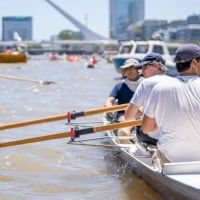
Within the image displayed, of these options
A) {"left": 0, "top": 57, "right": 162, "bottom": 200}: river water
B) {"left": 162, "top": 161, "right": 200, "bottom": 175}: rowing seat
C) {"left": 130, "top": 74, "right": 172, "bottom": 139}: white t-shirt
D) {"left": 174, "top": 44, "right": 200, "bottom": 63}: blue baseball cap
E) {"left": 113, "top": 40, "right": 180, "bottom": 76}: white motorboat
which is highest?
{"left": 174, "top": 44, "right": 200, "bottom": 63}: blue baseball cap

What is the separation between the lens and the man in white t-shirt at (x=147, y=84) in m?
6.10

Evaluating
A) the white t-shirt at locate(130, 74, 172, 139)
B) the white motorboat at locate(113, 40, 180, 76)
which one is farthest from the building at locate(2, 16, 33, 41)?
the white t-shirt at locate(130, 74, 172, 139)

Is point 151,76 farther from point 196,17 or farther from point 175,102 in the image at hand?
point 196,17

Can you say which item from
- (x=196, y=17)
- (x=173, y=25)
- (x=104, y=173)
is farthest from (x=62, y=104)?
(x=173, y=25)

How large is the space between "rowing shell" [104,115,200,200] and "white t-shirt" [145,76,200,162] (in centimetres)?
19

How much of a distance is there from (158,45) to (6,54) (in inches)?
1254

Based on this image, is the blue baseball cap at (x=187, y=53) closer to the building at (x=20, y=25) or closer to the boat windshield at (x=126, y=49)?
the boat windshield at (x=126, y=49)

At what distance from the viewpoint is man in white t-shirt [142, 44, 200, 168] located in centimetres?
518

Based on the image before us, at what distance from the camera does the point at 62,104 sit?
1817cm

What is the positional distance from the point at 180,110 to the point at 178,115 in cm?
5

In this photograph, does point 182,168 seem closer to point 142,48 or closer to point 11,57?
point 142,48

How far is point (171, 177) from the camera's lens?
5203 mm

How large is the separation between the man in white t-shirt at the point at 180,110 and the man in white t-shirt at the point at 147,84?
745 millimetres

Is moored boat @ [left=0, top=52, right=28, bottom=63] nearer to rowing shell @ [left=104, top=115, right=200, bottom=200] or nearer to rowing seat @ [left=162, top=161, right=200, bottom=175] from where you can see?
rowing shell @ [left=104, top=115, right=200, bottom=200]
